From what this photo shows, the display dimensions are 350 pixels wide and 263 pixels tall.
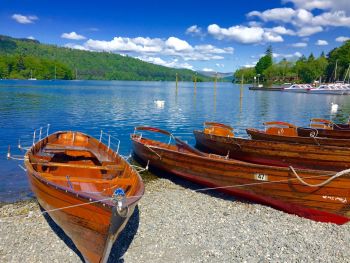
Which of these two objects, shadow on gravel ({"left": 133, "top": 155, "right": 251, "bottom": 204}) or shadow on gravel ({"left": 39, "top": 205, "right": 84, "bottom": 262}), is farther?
shadow on gravel ({"left": 133, "top": 155, "right": 251, "bottom": 204})

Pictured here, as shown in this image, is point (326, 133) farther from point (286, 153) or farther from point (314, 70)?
point (314, 70)

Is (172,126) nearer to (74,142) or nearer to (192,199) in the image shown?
(74,142)

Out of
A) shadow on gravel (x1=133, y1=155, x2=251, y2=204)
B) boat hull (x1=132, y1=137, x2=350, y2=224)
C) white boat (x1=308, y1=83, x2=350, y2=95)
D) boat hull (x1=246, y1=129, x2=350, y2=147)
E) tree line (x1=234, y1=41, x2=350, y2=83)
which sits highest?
tree line (x1=234, y1=41, x2=350, y2=83)

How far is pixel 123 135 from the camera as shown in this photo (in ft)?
110

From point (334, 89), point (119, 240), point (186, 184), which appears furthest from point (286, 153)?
point (334, 89)

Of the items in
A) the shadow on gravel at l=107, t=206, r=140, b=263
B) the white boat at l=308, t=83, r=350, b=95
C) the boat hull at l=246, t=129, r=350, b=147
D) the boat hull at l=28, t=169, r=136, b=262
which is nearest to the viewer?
the boat hull at l=28, t=169, r=136, b=262

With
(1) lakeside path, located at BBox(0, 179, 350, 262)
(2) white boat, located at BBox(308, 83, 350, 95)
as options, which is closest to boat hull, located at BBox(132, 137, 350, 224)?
(1) lakeside path, located at BBox(0, 179, 350, 262)

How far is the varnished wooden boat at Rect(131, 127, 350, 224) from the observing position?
39.0ft

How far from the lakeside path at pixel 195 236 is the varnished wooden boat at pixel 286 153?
5.74 meters

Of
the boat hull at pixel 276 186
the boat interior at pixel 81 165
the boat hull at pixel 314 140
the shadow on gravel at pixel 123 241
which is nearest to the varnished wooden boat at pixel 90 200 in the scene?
the boat interior at pixel 81 165

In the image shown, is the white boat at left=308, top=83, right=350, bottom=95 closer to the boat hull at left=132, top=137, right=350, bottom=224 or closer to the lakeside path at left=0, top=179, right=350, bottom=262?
the boat hull at left=132, top=137, right=350, bottom=224

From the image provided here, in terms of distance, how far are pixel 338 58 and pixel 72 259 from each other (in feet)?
521

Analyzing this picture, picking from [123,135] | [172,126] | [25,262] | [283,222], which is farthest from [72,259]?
[172,126]

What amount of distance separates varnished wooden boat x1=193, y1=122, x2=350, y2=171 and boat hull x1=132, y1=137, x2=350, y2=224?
4.34m
